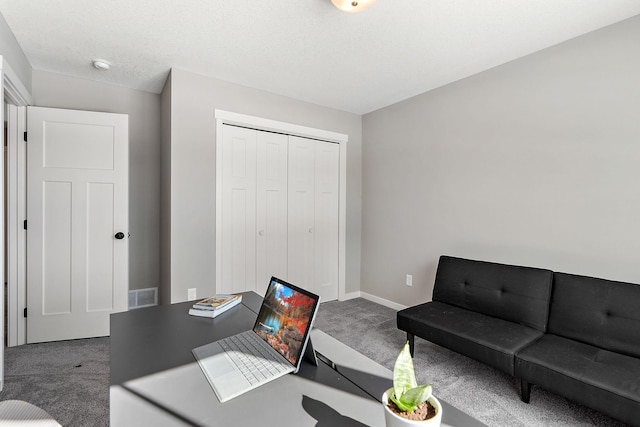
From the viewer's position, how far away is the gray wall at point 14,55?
2.10m

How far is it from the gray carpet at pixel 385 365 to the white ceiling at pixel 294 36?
243 centimetres

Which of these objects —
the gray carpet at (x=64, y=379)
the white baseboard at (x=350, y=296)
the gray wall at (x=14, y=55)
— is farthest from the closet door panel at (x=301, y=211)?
the gray wall at (x=14, y=55)

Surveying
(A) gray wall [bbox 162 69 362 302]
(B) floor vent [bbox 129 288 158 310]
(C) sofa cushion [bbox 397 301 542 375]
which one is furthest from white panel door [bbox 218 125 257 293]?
(C) sofa cushion [bbox 397 301 542 375]

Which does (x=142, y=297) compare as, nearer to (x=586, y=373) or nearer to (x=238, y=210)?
(x=238, y=210)

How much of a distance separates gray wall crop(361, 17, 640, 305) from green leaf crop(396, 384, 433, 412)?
7.43ft

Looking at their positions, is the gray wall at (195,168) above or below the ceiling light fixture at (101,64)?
below

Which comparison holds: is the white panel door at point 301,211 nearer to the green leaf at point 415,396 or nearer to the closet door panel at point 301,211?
the closet door panel at point 301,211

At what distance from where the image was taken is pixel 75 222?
283 cm

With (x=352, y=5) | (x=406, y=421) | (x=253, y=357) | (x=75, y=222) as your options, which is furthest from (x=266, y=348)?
(x=75, y=222)

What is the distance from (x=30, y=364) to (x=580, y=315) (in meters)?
3.87

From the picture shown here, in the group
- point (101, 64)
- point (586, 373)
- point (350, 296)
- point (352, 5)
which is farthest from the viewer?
point (350, 296)

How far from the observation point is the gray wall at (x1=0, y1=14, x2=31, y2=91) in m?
2.10

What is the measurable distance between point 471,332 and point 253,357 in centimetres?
169

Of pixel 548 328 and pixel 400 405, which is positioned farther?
pixel 548 328
